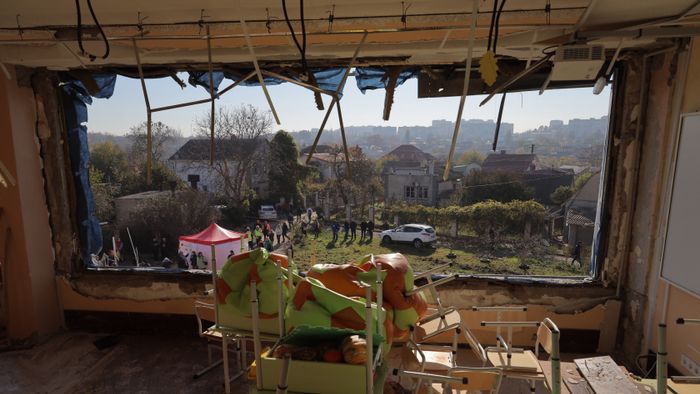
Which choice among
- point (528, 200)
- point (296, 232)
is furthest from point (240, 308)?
point (528, 200)

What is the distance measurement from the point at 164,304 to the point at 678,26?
4.56m

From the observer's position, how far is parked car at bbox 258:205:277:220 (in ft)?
15.2

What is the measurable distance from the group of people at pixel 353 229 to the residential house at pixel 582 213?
1932 millimetres

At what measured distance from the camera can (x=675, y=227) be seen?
109 inches

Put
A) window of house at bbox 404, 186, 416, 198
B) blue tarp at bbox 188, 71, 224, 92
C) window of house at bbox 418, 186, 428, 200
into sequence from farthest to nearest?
1. window of house at bbox 404, 186, 416, 198
2. window of house at bbox 418, 186, 428, 200
3. blue tarp at bbox 188, 71, 224, 92

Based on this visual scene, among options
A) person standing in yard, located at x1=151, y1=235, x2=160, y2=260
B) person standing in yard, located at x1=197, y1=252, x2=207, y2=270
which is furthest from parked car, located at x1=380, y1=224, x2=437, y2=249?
person standing in yard, located at x1=151, y1=235, x2=160, y2=260

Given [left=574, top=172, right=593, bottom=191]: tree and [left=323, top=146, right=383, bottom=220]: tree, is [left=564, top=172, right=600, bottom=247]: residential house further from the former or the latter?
[left=323, top=146, right=383, bottom=220]: tree

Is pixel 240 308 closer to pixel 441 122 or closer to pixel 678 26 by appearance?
pixel 441 122

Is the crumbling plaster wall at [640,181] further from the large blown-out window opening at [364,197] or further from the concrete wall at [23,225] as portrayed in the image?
the concrete wall at [23,225]

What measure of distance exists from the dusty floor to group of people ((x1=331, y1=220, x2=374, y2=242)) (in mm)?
1527

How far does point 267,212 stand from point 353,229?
1.05 metres

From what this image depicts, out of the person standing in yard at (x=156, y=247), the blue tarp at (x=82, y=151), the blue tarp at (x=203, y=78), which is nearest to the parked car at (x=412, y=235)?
the blue tarp at (x=203, y=78)

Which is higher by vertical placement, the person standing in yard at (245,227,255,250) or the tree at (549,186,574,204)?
the tree at (549,186,574,204)

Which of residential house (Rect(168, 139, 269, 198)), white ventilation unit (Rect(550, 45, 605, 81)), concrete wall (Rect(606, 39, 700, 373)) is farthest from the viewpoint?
residential house (Rect(168, 139, 269, 198))
